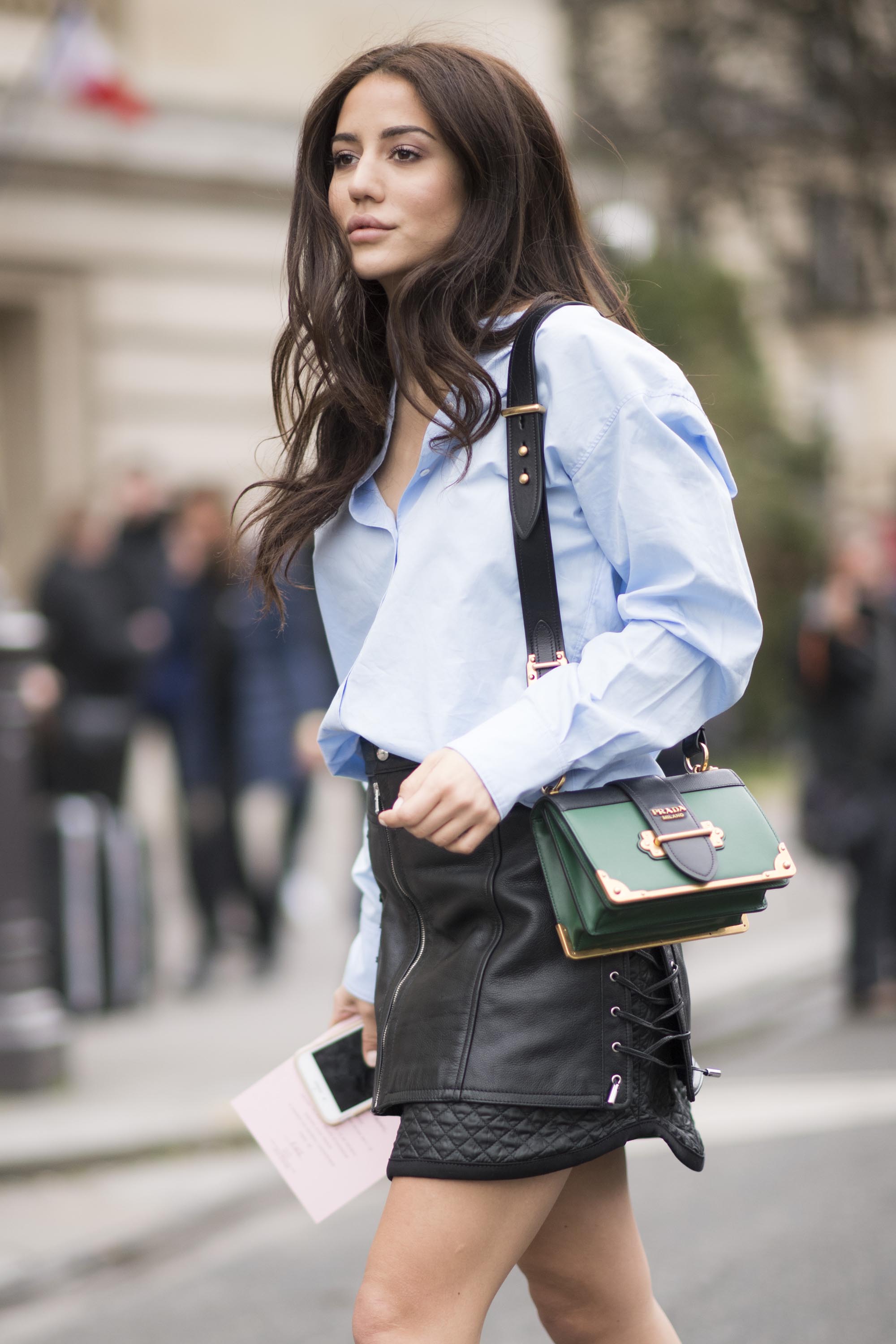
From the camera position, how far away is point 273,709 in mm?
6938

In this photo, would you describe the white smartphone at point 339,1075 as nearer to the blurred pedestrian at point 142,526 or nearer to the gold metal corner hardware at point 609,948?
the gold metal corner hardware at point 609,948

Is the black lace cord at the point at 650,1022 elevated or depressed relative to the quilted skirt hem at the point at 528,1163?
elevated

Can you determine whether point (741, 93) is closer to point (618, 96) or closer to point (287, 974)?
point (618, 96)

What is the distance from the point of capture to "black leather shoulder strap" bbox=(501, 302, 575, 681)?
1.95 m

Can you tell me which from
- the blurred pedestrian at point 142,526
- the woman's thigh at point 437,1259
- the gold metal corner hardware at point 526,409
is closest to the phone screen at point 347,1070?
the woman's thigh at point 437,1259

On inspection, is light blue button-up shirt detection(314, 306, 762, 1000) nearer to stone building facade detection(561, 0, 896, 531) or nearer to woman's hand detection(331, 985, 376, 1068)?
woman's hand detection(331, 985, 376, 1068)

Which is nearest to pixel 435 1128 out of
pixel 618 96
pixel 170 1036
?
pixel 170 1036

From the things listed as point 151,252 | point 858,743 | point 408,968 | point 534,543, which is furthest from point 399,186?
point 151,252

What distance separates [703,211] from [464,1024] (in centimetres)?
1556

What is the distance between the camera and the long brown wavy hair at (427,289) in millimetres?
2053

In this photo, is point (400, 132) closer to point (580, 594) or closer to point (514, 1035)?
point (580, 594)

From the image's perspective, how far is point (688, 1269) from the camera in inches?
155

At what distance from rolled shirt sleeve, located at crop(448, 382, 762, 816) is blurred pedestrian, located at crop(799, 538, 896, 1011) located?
16.3 feet

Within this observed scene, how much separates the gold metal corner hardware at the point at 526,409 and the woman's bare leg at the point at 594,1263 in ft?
2.90
